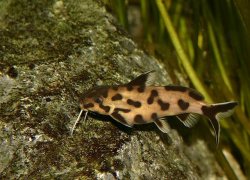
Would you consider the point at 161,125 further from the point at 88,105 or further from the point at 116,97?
the point at 88,105

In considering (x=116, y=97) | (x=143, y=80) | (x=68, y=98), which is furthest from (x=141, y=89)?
(x=68, y=98)

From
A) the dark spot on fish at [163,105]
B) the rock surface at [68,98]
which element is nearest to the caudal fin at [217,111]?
the dark spot on fish at [163,105]

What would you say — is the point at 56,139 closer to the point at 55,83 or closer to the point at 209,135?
the point at 55,83

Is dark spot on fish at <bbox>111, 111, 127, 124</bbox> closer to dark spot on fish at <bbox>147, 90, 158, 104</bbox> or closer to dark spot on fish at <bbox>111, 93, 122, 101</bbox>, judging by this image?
dark spot on fish at <bbox>111, 93, 122, 101</bbox>

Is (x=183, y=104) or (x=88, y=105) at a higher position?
(x=183, y=104)

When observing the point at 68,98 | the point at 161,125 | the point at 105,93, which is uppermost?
the point at 105,93

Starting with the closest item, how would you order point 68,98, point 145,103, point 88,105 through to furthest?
1. point 88,105
2. point 145,103
3. point 68,98

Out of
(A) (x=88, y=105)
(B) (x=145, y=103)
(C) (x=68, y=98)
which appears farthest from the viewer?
(C) (x=68, y=98)
